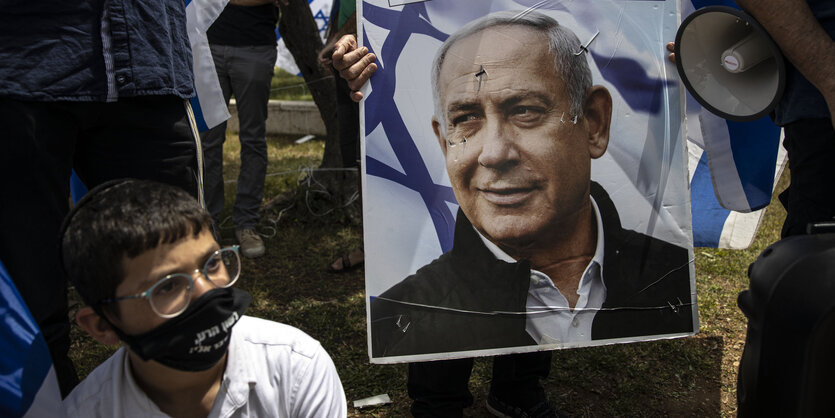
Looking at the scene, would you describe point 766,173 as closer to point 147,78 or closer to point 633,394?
point 633,394

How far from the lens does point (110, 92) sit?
1.60 m

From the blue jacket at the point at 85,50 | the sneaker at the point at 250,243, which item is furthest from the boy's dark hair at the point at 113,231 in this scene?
the sneaker at the point at 250,243

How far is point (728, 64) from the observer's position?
1746 millimetres

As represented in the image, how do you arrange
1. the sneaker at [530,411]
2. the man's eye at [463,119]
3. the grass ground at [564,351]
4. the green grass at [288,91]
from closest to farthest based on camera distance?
1. the man's eye at [463,119]
2. the sneaker at [530,411]
3. the grass ground at [564,351]
4. the green grass at [288,91]

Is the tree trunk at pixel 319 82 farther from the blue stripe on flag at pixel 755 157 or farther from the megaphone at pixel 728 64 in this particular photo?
the megaphone at pixel 728 64

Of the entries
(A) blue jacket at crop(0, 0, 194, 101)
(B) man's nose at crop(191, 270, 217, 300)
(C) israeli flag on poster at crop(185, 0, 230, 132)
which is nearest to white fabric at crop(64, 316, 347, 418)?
(B) man's nose at crop(191, 270, 217, 300)

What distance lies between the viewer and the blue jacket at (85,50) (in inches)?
59.7

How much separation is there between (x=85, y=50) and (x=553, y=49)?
46.8 inches

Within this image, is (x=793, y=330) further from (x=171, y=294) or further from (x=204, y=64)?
(x=204, y=64)

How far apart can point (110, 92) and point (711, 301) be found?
2669 millimetres

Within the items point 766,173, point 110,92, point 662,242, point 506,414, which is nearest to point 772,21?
point 662,242

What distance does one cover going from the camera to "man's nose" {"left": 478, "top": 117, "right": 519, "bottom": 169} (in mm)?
1811

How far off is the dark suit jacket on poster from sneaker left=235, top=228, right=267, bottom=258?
2203 mm

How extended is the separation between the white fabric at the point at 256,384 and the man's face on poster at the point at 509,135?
669 mm
